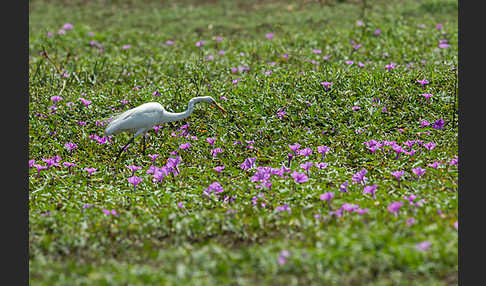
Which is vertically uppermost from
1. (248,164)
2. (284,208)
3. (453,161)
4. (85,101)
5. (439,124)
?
(85,101)

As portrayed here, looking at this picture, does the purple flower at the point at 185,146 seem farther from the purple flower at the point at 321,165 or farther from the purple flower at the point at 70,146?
the purple flower at the point at 321,165

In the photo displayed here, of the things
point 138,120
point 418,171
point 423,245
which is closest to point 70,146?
point 138,120

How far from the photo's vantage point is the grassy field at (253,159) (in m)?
3.44

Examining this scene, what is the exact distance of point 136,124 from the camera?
548 centimetres

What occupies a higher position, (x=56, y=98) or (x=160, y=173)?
(x=56, y=98)

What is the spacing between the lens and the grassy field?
11.3 feet

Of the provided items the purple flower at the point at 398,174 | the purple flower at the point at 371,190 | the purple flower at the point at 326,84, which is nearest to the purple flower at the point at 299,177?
the purple flower at the point at 371,190

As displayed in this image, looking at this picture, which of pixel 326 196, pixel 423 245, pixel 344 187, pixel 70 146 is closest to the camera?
pixel 423 245

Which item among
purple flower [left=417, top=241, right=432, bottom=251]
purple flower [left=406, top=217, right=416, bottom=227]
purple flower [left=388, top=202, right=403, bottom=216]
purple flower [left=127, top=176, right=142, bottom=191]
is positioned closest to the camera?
purple flower [left=417, top=241, right=432, bottom=251]

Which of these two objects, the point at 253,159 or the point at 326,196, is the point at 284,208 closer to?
the point at 326,196

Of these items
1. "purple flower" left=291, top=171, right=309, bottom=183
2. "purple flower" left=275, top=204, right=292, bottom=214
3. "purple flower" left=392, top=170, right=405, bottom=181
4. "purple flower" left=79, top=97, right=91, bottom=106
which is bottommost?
"purple flower" left=275, top=204, right=292, bottom=214

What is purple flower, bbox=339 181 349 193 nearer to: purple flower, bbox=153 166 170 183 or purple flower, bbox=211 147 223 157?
purple flower, bbox=211 147 223 157

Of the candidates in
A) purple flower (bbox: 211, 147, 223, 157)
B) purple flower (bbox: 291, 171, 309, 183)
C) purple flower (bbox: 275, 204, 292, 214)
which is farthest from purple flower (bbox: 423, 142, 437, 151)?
purple flower (bbox: 211, 147, 223, 157)

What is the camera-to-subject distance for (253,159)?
508 centimetres
